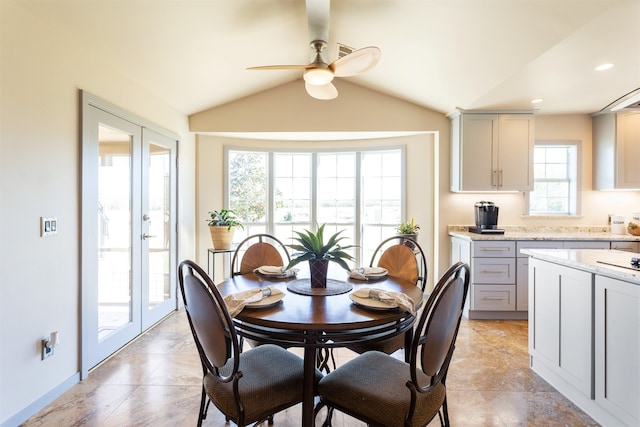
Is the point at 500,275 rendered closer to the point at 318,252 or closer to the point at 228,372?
the point at 318,252

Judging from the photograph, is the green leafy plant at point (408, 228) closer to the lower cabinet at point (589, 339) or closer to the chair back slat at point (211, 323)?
the lower cabinet at point (589, 339)

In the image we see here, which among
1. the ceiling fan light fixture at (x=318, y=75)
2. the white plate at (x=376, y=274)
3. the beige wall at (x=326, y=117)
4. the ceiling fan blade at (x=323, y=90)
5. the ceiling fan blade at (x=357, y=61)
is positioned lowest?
the white plate at (x=376, y=274)

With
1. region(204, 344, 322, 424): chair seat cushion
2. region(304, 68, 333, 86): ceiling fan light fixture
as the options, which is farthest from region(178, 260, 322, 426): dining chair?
region(304, 68, 333, 86): ceiling fan light fixture

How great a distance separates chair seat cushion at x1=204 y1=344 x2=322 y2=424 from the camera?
52.4 inches

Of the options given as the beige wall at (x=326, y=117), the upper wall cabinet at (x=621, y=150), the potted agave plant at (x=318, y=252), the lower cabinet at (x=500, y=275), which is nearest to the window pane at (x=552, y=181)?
the upper wall cabinet at (x=621, y=150)

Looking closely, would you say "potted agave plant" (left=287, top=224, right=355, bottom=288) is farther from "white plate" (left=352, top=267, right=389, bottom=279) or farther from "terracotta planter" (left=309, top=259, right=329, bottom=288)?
"white plate" (left=352, top=267, right=389, bottom=279)

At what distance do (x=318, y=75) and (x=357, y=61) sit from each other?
11.6 inches

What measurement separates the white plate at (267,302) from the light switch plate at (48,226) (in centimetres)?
152

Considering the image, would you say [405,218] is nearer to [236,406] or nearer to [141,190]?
[141,190]

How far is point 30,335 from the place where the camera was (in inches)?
76.1

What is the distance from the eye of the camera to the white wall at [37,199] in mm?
1782

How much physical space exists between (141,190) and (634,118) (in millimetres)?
5403

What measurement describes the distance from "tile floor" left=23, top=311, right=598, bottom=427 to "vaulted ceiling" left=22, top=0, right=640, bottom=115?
243cm

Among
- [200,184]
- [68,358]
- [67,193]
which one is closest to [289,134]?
[200,184]
